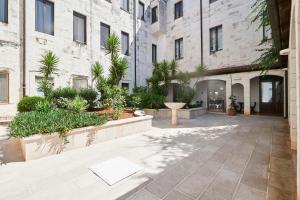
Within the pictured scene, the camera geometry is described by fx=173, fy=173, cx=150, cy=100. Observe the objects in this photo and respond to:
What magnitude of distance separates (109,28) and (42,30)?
4512mm

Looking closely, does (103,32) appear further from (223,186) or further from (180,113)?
(223,186)

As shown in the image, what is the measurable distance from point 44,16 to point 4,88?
418 cm

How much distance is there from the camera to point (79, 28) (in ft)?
34.9

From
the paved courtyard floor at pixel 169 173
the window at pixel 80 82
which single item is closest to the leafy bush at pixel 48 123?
the paved courtyard floor at pixel 169 173

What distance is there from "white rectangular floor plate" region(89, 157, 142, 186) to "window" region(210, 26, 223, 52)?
12373 mm

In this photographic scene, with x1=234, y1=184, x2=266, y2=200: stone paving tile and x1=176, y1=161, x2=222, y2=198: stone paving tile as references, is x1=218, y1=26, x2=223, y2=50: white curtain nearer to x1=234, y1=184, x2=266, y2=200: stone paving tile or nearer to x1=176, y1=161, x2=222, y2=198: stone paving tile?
x1=176, y1=161, x2=222, y2=198: stone paving tile

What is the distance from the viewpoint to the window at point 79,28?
1038 centimetres

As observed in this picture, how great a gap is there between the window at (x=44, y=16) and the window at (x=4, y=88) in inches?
110

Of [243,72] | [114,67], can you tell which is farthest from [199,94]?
[114,67]

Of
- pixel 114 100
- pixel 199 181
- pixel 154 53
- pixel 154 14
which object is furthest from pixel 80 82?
pixel 154 14

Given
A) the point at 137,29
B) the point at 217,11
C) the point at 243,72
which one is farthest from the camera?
the point at 137,29

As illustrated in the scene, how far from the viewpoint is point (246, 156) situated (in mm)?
4000

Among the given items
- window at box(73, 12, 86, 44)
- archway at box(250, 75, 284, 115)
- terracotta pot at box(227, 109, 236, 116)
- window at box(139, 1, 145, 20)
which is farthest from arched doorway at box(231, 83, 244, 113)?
window at box(73, 12, 86, 44)

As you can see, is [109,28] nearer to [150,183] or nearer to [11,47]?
[11,47]
